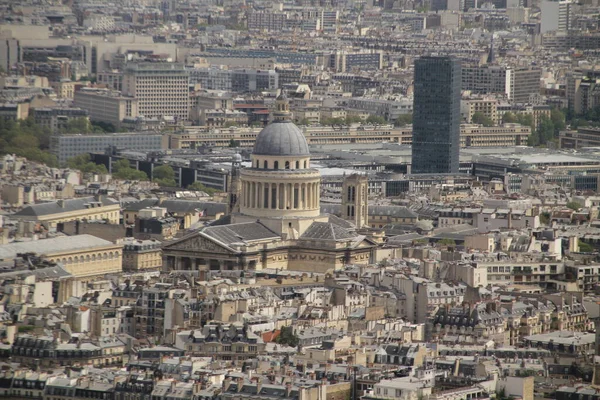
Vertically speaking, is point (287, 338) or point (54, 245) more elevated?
point (287, 338)

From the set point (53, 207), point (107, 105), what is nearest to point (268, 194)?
point (53, 207)

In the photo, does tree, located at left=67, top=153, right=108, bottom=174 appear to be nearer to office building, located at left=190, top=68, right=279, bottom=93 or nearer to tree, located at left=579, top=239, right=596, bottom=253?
tree, located at left=579, top=239, right=596, bottom=253

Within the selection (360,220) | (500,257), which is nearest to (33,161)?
(360,220)

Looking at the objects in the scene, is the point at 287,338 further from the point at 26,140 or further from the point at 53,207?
the point at 26,140

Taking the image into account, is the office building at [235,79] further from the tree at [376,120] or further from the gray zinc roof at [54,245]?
the gray zinc roof at [54,245]

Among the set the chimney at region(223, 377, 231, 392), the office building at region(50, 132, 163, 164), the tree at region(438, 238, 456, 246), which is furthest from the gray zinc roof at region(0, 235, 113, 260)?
the office building at region(50, 132, 163, 164)

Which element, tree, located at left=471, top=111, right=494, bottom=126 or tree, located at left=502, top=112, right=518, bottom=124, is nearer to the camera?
tree, located at left=471, top=111, right=494, bottom=126

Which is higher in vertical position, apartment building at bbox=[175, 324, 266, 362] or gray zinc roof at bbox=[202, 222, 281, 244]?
gray zinc roof at bbox=[202, 222, 281, 244]
